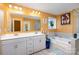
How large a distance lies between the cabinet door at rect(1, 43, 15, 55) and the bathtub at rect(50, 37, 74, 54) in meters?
0.84

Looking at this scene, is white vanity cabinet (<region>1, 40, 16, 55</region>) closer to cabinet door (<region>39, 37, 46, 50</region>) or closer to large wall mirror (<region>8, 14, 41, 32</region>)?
large wall mirror (<region>8, 14, 41, 32</region>)

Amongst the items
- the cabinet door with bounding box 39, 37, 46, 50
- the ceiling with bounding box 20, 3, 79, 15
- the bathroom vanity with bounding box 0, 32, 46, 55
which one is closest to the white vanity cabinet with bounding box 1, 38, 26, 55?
the bathroom vanity with bounding box 0, 32, 46, 55

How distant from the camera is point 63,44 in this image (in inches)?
65.5

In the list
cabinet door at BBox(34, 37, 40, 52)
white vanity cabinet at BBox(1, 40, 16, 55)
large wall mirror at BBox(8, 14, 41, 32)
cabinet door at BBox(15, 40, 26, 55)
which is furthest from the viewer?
cabinet door at BBox(34, 37, 40, 52)

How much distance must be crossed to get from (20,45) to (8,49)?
24cm

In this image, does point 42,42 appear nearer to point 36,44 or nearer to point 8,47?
point 36,44

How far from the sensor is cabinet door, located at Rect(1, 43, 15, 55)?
5.00ft

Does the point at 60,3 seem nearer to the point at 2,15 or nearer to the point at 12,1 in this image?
the point at 12,1

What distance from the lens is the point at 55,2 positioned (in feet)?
5.10

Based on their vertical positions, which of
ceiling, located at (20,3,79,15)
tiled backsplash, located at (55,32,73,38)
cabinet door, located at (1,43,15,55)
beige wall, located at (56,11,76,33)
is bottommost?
cabinet door, located at (1,43,15,55)

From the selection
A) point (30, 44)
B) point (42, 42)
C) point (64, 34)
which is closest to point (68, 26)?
point (64, 34)

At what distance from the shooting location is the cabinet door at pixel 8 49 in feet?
5.00

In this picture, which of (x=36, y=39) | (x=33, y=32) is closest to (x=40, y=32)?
(x=33, y=32)

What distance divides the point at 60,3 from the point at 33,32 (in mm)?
1047
